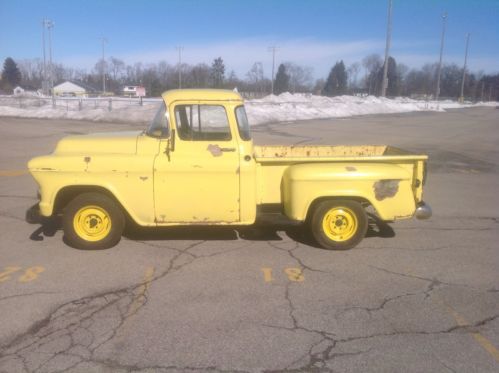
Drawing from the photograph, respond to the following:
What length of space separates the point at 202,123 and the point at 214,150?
0.39 m

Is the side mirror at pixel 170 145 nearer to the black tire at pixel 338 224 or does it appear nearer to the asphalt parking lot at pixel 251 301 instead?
the asphalt parking lot at pixel 251 301

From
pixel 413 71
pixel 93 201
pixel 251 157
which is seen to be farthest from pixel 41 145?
pixel 413 71

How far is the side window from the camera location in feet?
18.5

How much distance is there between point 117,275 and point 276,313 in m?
1.97

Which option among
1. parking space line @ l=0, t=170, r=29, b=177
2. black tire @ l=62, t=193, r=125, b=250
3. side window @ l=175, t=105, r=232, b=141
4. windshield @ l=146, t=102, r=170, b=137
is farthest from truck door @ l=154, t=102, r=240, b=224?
parking space line @ l=0, t=170, r=29, b=177

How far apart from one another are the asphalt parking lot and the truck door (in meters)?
0.58

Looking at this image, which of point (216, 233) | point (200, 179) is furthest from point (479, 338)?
point (216, 233)

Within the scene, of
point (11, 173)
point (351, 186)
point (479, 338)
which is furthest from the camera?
point (11, 173)

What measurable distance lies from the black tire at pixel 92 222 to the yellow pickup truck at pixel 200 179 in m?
0.01

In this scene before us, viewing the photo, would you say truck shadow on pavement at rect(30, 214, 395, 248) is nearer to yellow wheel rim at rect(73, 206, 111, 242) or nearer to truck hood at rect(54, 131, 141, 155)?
yellow wheel rim at rect(73, 206, 111, 242)

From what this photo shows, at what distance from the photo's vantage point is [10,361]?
340 centimetres

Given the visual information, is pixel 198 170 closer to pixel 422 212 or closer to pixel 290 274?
pixel 290 274

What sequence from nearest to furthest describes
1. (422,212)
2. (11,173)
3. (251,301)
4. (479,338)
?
(479,338)
(251,301)
(422,212)
(11,173)

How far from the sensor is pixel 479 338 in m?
3.85
